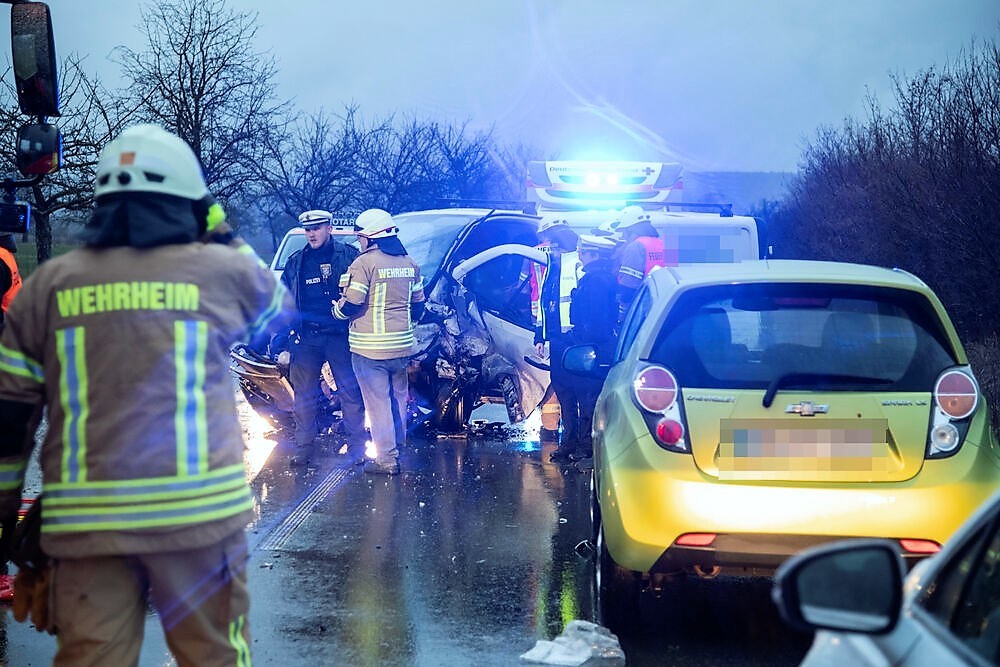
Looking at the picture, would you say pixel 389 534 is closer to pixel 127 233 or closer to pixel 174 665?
pixel 174 665

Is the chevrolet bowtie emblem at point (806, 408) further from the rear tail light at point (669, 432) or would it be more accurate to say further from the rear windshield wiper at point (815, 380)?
the rear tail light at point (669, 432)

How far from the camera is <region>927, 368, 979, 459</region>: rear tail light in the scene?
5.05 m

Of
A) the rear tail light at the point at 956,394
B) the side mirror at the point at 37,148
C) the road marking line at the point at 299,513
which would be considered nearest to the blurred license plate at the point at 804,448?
the rear tail light at the point at 956,394

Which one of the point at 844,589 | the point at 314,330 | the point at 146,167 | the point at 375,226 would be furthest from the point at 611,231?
the point at 844,589

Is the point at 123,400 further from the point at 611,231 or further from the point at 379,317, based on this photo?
the point at 611,231

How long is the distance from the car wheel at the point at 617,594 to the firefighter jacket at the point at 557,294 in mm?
4719

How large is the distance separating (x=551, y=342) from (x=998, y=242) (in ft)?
24.3

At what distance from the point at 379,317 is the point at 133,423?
255 inches

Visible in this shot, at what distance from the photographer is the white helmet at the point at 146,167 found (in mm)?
3234

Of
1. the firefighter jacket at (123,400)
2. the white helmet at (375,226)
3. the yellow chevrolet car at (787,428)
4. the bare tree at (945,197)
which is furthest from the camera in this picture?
the bare tree at (945,197)

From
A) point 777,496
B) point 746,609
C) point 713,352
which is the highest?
point 713,352

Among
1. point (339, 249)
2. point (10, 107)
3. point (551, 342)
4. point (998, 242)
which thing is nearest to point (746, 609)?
point (551, 342)

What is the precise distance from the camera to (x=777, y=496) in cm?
490

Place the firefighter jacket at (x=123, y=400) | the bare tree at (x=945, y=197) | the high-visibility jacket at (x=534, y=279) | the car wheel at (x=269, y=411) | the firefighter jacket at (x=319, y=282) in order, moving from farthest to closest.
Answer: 1. the bare tree at (x=945, y=197)
2. the car wheel at (x=269, y=411)
3. the high-visibility jacket at (x=534, y=279)
4. the firefighter jacket at (x=319, y=282)
5. the firefighter jacket at (x=123, y=400)
